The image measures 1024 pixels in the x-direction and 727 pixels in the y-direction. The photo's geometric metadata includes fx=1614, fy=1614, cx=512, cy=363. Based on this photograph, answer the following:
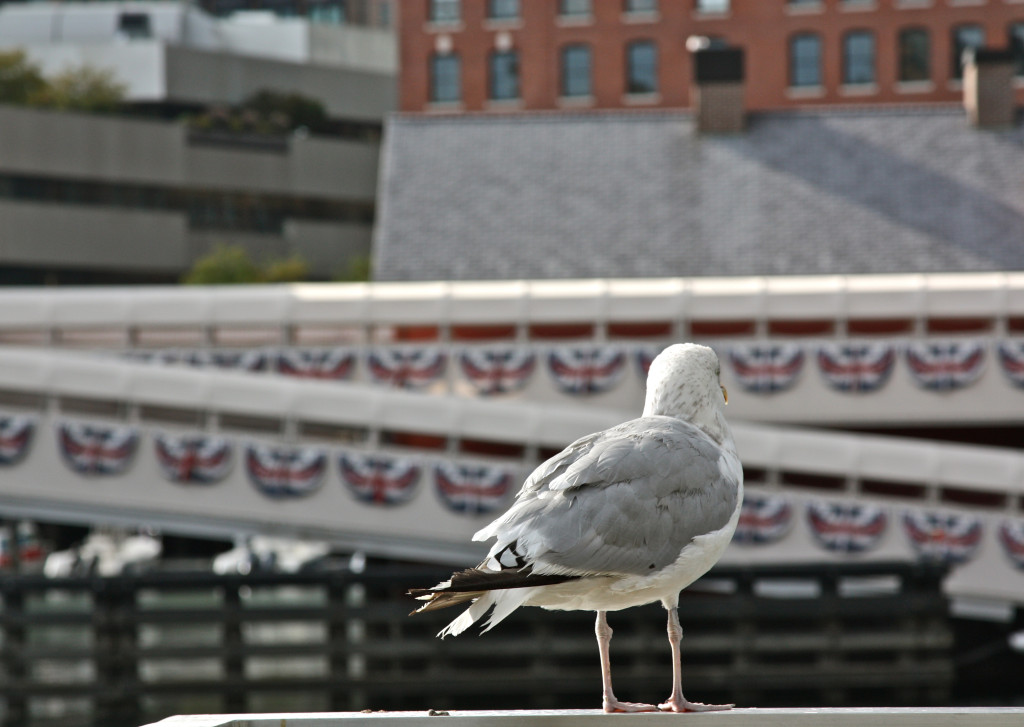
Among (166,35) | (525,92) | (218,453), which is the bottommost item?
(218,453)

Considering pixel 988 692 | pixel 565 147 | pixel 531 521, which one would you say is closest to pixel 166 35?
pixel 565 147

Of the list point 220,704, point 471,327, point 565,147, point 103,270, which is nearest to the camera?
point 220,704

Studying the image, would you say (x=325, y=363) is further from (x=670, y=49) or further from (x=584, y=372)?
(x=670, y=49)

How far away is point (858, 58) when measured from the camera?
6097cm

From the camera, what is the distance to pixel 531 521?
17.5 feet

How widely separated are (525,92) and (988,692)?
43.6 metres

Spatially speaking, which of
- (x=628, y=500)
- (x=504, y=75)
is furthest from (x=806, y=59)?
(x=628, y=500)

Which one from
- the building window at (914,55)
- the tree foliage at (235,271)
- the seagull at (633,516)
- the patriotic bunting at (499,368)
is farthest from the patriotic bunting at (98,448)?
the building window at (914,55)

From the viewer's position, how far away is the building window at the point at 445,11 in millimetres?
64000

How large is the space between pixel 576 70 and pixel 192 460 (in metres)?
42.7

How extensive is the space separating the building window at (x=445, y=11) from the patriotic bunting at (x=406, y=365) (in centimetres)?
4024

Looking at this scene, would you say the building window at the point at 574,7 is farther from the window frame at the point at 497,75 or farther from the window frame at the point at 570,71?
the window frame at the point at 497,75

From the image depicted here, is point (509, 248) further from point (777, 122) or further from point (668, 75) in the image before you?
point (668, 75)

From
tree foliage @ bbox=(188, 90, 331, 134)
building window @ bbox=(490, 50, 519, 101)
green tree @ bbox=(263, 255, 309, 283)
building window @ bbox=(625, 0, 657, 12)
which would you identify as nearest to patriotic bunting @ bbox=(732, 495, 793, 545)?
building window @ bbox=(625, 0, 657, 12)
